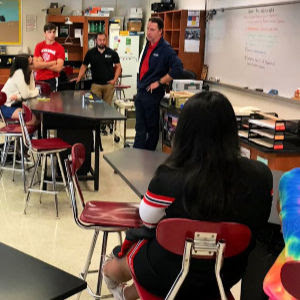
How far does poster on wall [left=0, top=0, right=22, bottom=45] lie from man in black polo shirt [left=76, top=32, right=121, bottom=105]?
404 centimetres

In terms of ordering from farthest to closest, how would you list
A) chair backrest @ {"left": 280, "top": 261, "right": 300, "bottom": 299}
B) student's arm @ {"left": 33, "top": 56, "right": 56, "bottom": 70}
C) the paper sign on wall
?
the paper sign on wall < student's arm @ {"left": 33, "top": 56, "right": 56, "bottom": 70} < chair backrest @ {"left": 280, "top": 261, "right": 300, "bottom": 299}

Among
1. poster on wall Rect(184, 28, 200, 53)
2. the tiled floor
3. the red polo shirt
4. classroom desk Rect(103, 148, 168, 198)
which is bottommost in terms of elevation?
the tiled floor

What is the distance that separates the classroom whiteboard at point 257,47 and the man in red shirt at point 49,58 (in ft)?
7.87

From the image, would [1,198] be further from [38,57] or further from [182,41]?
[182,41]

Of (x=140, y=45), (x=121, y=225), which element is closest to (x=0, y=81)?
(x=140, y=45)

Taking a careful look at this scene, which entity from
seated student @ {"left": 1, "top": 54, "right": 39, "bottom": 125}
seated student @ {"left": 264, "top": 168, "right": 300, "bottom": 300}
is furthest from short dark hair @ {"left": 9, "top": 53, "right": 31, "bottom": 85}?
seated student @ {"left": 264, "top": 168, "right": 300, "bottom": 300}

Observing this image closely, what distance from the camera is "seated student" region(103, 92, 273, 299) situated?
5.88 ft

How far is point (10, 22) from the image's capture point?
10.7m

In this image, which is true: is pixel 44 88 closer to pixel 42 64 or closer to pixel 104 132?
pixel 42 64

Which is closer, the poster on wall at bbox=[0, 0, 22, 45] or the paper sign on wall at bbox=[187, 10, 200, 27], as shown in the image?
the paper sign on wall at bbox=[187, 10, 200, 27]

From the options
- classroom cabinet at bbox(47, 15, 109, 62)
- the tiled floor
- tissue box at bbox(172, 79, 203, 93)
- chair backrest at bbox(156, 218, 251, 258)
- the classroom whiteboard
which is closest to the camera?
chair backrest at bbox(156, 218, 251, 258)

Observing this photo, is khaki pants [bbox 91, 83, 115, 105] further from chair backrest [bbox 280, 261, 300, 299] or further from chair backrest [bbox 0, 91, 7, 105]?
chair backrest [bbox 280, 261, 300, 299]

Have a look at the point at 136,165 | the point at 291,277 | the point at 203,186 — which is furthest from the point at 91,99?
the point at 291,277

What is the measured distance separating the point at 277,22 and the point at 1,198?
12.2ft
